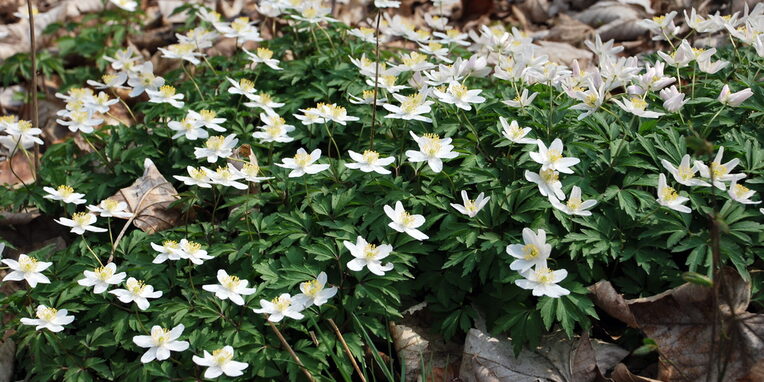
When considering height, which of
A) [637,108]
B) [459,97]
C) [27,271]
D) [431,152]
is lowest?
[27,271]

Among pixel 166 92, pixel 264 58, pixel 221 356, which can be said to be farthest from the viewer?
pixel 264 58

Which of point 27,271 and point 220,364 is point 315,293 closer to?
point 220,364

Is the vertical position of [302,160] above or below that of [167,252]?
above

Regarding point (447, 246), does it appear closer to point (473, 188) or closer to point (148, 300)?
point (473, 188)

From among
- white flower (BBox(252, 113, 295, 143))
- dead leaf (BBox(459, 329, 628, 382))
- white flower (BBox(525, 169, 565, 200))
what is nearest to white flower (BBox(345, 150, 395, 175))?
white flower (BBox(252, 113, 295, 143))

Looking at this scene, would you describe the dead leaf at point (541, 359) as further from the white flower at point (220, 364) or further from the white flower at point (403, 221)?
the white flower at point (220, 364)

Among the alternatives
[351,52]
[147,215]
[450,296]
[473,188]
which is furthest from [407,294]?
[351,52]

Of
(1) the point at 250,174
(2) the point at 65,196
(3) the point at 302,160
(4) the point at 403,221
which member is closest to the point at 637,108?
(4) the point at 403,221
